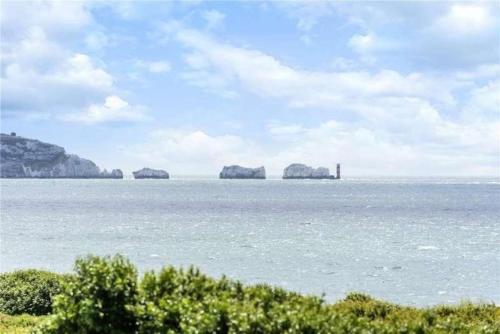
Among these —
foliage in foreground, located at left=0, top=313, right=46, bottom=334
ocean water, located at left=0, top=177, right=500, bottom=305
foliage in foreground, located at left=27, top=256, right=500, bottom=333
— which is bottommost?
ocean water, located at left=0, top=177, right=500, bottom=305

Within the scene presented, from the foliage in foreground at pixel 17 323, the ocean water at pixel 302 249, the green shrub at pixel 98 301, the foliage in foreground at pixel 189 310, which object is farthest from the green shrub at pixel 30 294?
the green shrub at pixel 98 301

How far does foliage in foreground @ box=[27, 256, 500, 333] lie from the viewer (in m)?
9.31

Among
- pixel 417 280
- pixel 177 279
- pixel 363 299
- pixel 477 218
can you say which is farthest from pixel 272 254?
pixel 477 218

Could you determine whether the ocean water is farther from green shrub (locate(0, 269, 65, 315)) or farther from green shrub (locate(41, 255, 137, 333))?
green shrub (locate(41, 255, 137, 333))

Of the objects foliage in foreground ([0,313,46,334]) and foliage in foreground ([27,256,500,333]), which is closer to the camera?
foliage in foreground ([27,256,500,333])

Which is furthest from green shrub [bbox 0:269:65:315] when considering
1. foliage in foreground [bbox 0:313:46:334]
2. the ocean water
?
the ocean water

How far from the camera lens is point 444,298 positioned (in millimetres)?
38750

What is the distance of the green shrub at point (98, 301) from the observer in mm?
10477

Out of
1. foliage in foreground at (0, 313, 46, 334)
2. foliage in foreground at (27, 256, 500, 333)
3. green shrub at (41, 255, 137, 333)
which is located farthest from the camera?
foliage in foreground at (0, 313, 46, 334)

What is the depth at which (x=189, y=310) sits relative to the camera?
32.3ft

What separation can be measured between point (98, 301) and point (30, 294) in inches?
542

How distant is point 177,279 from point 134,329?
3.52 ft

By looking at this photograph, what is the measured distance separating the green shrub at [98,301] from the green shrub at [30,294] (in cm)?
1233

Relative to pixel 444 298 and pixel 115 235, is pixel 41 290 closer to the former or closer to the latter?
pixel 444 298
